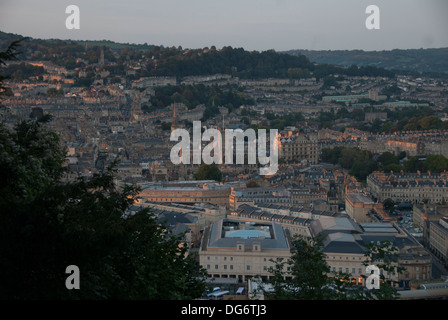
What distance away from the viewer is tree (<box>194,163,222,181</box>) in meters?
24.8

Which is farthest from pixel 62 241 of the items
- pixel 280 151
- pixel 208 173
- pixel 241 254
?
pixel 280 151

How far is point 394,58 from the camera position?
102 m

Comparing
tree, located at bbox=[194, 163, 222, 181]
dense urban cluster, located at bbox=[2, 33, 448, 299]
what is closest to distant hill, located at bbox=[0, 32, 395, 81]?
dense urban cluster, located at bbox=[2, 33, 448, 299]

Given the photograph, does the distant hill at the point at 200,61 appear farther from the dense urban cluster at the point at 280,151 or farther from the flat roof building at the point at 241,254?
the flat roof building at the point at 241,254

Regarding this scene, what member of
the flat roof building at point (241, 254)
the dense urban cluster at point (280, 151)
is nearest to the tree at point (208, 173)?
the dense urban cluster at point (280, 151)

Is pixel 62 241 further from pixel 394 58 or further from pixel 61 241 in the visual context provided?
pixel 394 58

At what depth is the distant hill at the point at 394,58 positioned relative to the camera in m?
94.6

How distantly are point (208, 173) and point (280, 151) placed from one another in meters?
7.27

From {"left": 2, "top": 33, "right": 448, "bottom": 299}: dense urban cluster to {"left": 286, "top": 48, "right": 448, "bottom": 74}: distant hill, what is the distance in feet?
78.0

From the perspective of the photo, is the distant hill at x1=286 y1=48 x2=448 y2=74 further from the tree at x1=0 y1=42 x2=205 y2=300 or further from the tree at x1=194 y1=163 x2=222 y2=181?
the tree at x1=0 y1=42 x2=205 y2=300

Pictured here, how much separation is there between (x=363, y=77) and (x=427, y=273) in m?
54.0

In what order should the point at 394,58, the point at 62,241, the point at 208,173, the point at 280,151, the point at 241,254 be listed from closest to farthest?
the point at 62,241 < the point at 241,254 < the point at 208,173 < the point at 280,151 < the point at 394,58
